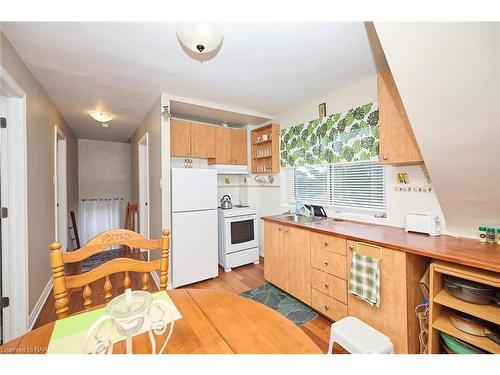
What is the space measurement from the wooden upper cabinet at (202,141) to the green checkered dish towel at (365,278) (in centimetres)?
231

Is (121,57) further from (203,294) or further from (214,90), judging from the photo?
(203,294)

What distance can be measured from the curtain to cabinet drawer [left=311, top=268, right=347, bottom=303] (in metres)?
4.90

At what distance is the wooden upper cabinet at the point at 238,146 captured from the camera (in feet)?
11.4

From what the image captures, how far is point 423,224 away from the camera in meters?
1.76

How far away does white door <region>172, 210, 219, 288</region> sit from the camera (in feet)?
8.64

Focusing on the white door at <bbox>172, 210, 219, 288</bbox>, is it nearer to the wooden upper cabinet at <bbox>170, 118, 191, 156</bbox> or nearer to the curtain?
the wooden upper cabinet at <bbox>170, 118, 191, 156</bbox>

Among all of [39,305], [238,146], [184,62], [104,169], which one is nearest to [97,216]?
[104,169]

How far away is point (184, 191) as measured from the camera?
8.78ft

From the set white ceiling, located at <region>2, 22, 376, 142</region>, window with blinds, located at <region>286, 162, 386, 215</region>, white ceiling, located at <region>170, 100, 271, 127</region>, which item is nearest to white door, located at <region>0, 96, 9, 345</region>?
white ceiling, located at <region>2, 22, 376, 142</region>

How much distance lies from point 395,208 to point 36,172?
355cm

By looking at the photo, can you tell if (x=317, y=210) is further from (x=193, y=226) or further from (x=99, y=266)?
(x=99, y=266)

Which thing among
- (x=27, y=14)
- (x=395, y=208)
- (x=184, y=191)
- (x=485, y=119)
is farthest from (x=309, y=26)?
(x=184, y=191)

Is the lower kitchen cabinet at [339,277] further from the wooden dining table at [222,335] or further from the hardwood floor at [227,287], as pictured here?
the wooden dining table at [222,335]

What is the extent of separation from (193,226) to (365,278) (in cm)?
196
